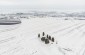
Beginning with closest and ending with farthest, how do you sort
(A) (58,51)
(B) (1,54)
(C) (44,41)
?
(B) (1,54), (A) (58,51), (C) (44,41)

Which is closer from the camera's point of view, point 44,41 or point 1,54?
point 1,54

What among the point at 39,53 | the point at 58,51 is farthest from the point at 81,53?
the point at 39,53

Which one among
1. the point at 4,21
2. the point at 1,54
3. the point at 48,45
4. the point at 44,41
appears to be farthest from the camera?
the point at 4,21

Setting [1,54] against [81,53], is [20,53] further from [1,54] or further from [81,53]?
[81,53]

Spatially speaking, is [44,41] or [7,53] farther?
[44,41]

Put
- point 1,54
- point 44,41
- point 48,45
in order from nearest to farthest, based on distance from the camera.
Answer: point 1,54 → point 48,45 → point 44,41

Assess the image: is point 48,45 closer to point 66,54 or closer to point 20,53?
point 66,54

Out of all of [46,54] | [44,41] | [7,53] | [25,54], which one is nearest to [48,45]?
[44,41]

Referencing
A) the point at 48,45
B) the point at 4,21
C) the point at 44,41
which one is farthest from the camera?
A: the point at 4,21
